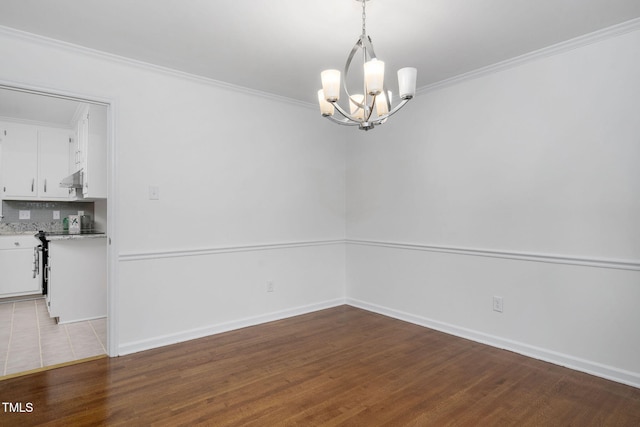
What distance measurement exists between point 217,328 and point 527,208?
9.62ft

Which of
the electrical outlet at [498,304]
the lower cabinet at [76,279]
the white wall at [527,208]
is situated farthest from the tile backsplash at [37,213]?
the electrical outlet at [498,304]

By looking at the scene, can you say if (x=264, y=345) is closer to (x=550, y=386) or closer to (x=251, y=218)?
(x=251, y=218)

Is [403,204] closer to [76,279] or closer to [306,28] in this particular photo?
[306,28]

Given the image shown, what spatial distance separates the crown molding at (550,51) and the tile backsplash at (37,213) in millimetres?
5183

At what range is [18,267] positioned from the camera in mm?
4691

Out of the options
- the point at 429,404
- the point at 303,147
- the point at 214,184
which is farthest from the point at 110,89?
the point at 429,404

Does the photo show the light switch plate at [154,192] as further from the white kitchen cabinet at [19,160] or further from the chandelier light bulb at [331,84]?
the white kitchen cabinet at [19,160]

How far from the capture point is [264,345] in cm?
310

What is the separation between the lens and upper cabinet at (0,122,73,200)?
15.8 ft

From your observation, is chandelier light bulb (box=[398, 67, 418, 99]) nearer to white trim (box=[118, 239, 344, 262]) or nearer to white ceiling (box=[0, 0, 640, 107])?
white ceiling (box=[0, 0, 640, 107])

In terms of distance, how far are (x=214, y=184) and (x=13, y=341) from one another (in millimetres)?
2249

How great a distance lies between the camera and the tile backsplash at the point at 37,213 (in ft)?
16.5

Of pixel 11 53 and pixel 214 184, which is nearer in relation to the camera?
pixel 11 53

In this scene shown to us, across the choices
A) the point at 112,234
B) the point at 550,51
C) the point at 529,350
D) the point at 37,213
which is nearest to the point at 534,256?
the point at 529,350
